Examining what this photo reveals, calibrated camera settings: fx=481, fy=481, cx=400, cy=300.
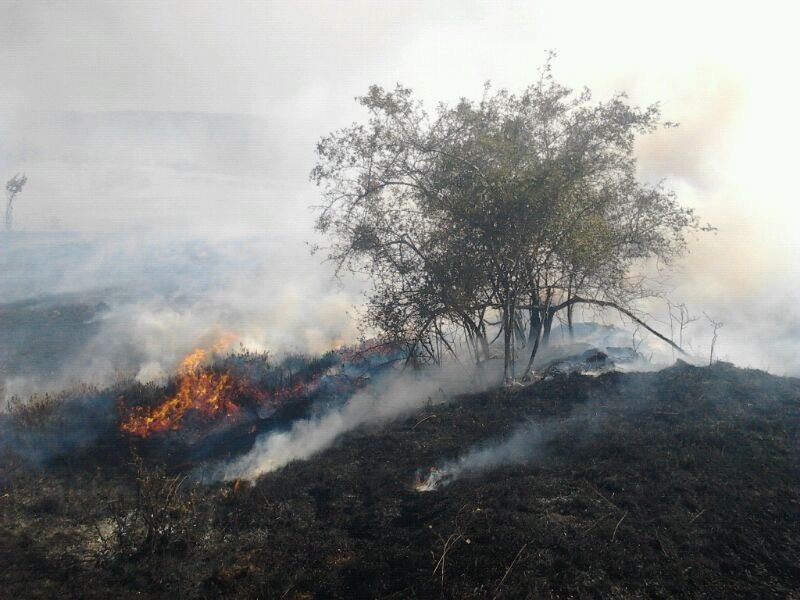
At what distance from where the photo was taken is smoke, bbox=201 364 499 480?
36.9 feet

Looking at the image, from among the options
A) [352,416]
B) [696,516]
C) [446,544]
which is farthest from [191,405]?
[696,516]

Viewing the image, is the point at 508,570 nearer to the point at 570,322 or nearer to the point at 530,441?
the point at 530,441

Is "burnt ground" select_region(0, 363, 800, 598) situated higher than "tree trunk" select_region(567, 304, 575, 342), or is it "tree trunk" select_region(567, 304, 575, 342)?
"tree trunk" select_region(567, 304, 575, 342)

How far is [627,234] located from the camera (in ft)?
51.3

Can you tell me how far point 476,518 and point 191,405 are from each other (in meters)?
9.70

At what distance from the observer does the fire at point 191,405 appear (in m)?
13.0

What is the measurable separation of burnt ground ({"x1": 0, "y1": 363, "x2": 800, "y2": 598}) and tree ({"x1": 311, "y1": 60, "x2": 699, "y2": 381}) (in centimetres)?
373

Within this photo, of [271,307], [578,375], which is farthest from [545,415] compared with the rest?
[271,307]

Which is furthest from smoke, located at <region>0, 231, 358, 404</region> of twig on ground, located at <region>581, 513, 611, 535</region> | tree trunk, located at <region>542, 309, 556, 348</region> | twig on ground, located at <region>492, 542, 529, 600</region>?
twig on ground, located at <region>492, 542, 529, 600</region>

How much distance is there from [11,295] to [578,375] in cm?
3273

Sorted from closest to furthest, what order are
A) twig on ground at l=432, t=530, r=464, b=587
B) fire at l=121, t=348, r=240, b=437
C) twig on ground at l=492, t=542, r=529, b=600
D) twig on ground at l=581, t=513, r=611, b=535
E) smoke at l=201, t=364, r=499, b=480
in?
twig on ground at l=492, t=542, r=529, b=600
twig on ground at l=432, t=530, r=464, b=587
twig on ground at l=581, t=513, r=611, b=535
smoke at l=201, t=364, r=499, b=480
fire at l=121, t=348, r=240, b=437

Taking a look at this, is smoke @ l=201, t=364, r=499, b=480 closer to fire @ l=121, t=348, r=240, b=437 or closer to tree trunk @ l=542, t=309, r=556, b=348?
fire @ l=121, t=348, r=240, b=437

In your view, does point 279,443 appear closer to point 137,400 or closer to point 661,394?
point 137,400

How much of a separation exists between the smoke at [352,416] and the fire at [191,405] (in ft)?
6.80
